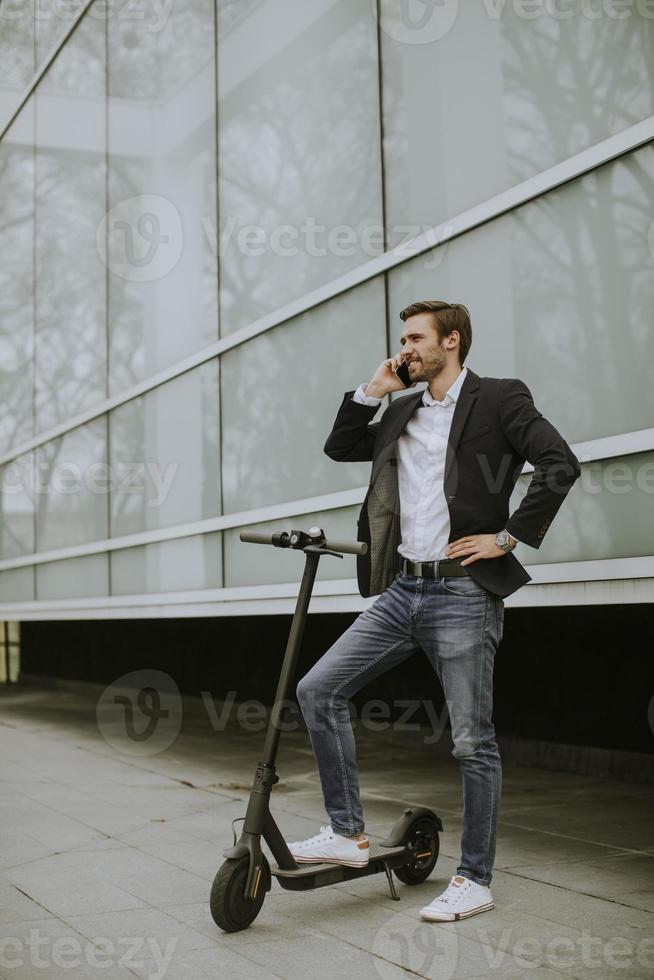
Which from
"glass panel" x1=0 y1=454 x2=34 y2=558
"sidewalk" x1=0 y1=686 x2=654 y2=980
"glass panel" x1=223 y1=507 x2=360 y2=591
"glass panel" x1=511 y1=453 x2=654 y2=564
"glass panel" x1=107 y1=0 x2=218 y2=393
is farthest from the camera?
"glass panel" x1=0 y1=454 x2=34 y2=558

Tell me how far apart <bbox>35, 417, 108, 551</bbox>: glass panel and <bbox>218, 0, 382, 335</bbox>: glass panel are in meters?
3.16

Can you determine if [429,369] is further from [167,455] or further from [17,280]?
[17,280]

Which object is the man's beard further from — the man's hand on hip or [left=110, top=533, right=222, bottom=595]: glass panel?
[left=110, top=533, right=222, bottom=595]: glass panel

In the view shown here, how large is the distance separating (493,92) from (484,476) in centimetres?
300

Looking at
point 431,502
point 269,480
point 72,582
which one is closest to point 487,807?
point 431,502

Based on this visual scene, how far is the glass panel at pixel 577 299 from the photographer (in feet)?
17.9

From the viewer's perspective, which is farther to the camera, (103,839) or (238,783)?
(238,783)

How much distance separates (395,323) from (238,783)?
131 inches

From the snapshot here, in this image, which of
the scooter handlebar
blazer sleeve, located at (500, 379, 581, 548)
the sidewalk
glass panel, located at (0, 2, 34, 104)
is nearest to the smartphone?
blazer sleeve, located at (500, 379, 581, 548)

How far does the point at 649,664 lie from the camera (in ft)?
26.6

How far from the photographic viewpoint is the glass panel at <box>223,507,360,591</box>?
307 inches

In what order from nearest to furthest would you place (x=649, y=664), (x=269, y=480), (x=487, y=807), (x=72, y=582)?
1. (x=487, y=807)
2. (x=649, y=664)
3. (x=269, y=480)
4. (x=72, y=582)

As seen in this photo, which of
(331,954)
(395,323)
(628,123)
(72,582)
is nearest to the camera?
(331,954)

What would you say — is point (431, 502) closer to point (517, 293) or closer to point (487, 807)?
point (487, 807)
